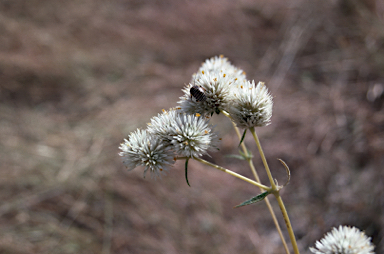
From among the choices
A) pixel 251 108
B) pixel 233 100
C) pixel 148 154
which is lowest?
pixel 148 154

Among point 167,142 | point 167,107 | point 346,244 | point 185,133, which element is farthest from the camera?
point 167,107

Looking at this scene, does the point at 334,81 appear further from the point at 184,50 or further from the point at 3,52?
the point at 3,52

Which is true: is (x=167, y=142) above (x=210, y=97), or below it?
below

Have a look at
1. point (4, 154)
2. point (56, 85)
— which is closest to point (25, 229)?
point (4, 154)

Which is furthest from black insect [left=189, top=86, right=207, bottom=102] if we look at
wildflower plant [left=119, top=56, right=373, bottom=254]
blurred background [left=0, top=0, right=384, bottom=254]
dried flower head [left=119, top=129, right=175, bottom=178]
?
blurred background [left=0, top=0, right=384, bottom=254]

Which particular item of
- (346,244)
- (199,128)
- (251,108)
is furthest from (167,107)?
(346,244)

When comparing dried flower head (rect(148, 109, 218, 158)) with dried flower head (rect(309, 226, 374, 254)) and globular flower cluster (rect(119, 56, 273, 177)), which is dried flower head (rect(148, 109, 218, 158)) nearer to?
globular flower cluster (rect(119, 56, 273, 177))

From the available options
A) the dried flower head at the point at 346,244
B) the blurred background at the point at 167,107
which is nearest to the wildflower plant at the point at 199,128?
the dried flower head at the point at 346,244

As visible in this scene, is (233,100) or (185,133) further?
(233,100)

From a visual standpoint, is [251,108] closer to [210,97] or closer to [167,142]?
[210,97]
